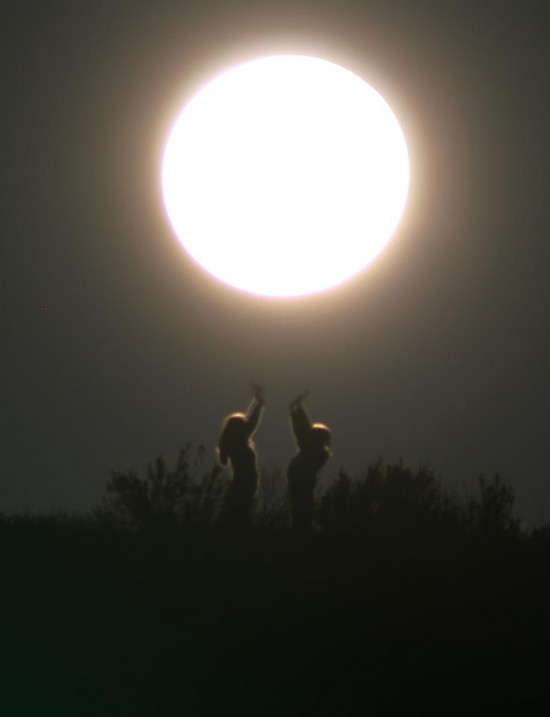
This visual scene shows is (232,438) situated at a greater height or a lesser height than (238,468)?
greater

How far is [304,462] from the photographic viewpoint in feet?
65.0

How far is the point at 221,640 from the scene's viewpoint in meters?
15.6

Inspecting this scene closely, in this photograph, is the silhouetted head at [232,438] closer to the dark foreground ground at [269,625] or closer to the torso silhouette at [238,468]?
the torso silhouette at [238,468]

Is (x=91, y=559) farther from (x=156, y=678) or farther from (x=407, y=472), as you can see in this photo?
Result: (x=407, y=472)

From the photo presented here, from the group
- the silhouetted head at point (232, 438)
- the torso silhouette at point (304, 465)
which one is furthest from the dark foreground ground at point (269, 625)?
the silhouetted head at point (232, 438)

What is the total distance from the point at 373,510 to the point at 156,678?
862 cm

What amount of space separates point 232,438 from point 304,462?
1.02 meters

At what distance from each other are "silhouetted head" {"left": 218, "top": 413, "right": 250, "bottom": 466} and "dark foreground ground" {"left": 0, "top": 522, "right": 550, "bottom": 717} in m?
1.37

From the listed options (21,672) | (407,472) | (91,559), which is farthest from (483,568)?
(407,472)

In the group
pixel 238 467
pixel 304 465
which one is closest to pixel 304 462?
pixel 304 465

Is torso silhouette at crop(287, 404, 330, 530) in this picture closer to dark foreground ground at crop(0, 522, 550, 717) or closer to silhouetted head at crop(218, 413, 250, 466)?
silhouetted head at crop(218, 413, 250, 466)

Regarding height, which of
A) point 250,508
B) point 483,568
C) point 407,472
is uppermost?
point 407,472

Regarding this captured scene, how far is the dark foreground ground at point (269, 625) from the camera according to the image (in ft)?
47.5

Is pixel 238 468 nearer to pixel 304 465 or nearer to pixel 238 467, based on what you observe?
pixel 238 467
